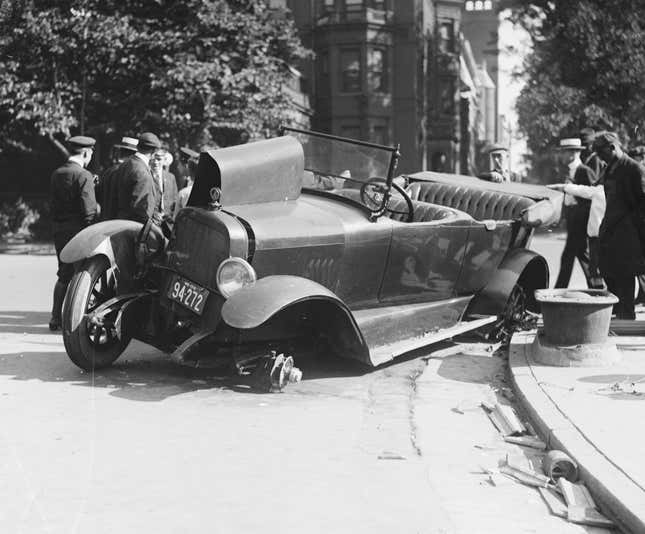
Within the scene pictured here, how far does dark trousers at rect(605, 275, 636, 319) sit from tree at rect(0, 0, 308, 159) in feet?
50.4

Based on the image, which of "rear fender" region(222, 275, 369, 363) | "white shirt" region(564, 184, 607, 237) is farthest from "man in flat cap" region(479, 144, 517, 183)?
"rear fender" region(222, 275, 369, 363)

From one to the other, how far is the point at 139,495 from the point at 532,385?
122 inches

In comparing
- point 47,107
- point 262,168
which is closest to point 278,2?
point 47,107

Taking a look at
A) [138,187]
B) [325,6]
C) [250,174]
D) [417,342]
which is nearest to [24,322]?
[138,187]

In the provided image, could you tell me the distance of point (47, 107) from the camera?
22.1 meters

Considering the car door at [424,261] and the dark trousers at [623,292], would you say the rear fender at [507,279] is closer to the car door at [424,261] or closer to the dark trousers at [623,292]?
the car door at [424,261]

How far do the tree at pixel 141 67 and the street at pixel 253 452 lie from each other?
16.0m

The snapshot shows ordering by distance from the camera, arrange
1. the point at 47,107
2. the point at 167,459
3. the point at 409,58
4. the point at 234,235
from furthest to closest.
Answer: the point at 409,58, the point at 47,107, the point at 234,235, the point at 167,459

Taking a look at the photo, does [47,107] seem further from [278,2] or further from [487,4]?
[487,4]

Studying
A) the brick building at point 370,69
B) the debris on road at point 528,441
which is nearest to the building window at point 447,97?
the brick building at point 370,69

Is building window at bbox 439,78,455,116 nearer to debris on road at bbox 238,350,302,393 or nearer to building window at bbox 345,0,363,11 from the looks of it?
building window at bbox 345,0,363,11

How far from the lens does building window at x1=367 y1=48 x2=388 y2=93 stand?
4400 centimetres

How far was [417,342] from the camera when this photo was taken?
23.1 ft

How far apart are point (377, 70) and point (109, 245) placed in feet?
128
